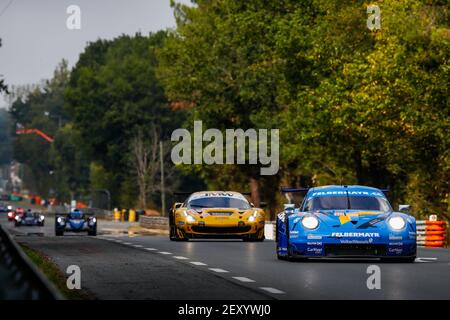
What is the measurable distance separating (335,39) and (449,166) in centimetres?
848

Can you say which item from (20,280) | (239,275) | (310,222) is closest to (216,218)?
(310,222)

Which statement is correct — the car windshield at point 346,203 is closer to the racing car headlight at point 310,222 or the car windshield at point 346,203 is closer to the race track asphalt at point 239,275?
the racing car headlight at point 310,222

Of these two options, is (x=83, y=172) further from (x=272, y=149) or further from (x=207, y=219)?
(x=207, y=219)

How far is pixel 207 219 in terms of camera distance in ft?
102

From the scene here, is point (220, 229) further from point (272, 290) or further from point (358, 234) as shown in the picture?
point (272, 290)

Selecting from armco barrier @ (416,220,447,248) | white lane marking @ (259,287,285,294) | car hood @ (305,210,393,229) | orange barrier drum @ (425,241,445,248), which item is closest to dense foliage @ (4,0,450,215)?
armco barrier @ (416,220,447,248)

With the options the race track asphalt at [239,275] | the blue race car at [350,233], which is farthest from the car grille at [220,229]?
the blue race car at [350,233]

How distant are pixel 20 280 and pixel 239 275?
8.09 metres

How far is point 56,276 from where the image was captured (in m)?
Result: 17.7

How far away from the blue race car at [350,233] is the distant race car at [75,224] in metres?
34.7

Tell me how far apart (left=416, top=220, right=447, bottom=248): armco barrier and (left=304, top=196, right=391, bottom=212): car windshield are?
13012 mm

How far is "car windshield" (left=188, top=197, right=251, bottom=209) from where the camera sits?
3167 centimetres
